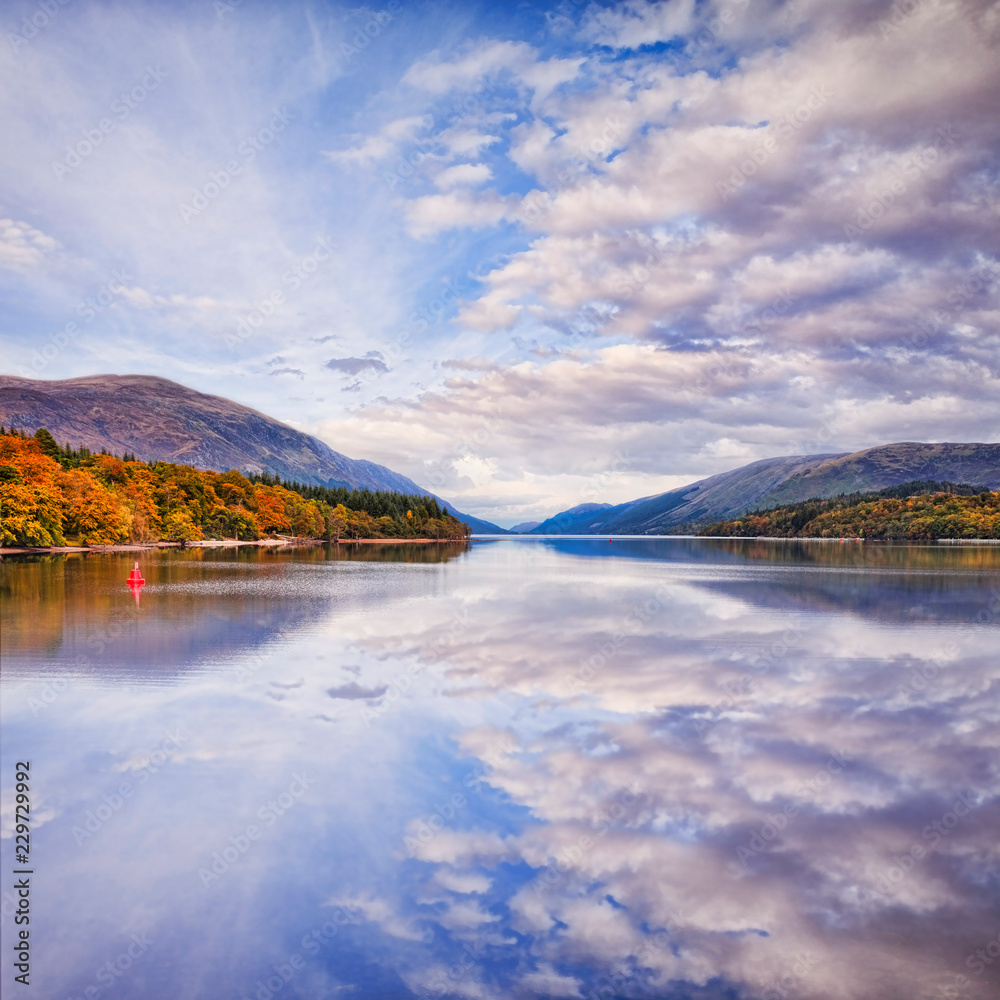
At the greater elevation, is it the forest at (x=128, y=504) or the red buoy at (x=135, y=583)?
the forest at (x=128, y=504)

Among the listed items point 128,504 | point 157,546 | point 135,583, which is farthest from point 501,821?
point 157,546

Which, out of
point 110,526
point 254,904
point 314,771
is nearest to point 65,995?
point 254,904

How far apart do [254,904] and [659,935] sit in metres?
4.81

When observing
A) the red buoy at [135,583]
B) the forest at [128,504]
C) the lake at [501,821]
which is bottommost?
the lake at [501,821]

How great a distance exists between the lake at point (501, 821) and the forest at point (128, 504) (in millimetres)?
69455

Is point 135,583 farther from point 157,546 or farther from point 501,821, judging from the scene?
point 157,546

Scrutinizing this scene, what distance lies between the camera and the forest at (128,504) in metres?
80.5

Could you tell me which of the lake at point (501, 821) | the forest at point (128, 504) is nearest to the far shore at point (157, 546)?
the forest at point (128, 504)

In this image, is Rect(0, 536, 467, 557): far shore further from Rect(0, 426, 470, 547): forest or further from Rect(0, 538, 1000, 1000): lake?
Rect(0, 538, 1000, 1000): lake

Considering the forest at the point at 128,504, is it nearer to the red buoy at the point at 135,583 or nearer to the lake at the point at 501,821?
the red buoy at the point at 135,583

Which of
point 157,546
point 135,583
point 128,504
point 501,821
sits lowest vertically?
point 501,821

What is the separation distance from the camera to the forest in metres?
80.5

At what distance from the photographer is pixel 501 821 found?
1019 cm

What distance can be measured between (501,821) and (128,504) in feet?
383
